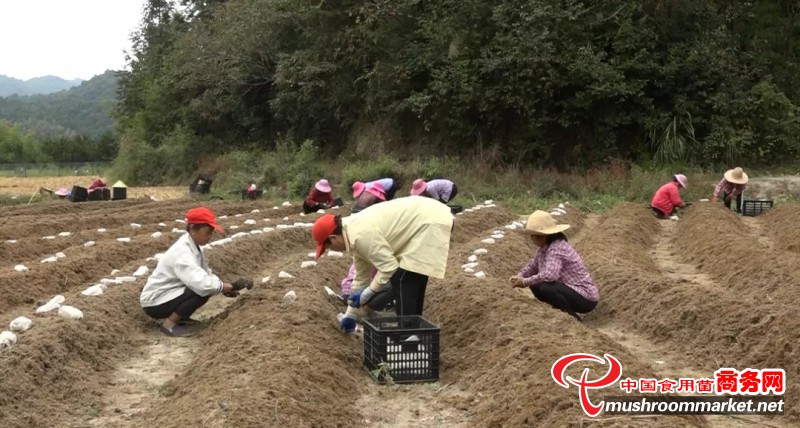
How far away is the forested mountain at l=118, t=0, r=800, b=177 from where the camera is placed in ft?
71.6

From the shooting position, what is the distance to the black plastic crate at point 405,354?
5082 millimetres

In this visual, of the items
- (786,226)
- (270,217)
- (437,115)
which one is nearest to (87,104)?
(437,115)

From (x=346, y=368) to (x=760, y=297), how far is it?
12.8ft

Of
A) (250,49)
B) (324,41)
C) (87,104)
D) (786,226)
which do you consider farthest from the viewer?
(87,104)

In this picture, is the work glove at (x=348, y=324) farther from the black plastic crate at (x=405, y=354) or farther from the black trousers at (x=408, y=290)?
the black plastic crate at (x=405, y=354)

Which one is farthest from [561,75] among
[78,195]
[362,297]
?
[362,297]

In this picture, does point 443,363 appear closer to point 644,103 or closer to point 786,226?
point 786,226

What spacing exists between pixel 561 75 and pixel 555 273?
17075 millimetres

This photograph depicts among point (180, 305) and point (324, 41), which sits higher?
point (324, 41)

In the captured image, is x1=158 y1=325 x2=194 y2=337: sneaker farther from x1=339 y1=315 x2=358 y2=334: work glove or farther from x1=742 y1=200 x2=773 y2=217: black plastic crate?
x1=742 y1=200 x2=773 y2=217: black plastic crate

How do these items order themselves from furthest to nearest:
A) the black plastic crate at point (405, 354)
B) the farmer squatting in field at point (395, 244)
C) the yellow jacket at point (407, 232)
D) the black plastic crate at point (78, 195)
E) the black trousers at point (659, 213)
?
the black plastic crate at point (78, 195) → the black trousers at point (659, 213) → the yellow jacket at point (407, 232) → the farmer squatting in field at point (395, 244) → the black plastic crate at point (405, 354)

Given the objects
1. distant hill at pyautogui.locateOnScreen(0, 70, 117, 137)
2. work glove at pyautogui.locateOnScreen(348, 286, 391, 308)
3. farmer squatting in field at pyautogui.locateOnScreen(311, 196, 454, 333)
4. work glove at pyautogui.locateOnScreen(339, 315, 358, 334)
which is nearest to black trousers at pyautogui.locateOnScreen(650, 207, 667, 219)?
farmer squatting in field at pyautogui.locateOnScreen(311, 196, 454, 333)

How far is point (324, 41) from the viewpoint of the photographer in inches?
1085

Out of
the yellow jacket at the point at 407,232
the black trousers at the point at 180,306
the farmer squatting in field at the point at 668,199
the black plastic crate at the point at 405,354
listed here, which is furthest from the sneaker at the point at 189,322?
the farmer squatting in field at the point at 668,199
